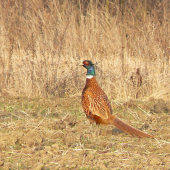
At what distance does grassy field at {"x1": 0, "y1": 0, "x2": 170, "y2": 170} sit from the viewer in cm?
328

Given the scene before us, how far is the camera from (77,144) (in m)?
3.50

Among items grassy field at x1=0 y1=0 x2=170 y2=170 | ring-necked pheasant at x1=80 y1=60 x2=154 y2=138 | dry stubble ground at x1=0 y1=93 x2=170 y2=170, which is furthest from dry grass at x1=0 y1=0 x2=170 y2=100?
ring-necked pheasant at x1=80 y1=60 x2=154 y2=138

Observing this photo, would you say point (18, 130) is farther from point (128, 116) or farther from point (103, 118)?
point (128, 116)

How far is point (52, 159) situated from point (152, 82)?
419 cm

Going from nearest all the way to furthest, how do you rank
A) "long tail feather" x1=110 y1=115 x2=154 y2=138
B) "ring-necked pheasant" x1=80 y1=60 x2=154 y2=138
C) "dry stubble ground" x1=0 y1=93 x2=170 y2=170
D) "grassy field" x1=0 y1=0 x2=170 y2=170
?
"dry stubble ground" x1=0 y1=93 x2=170 y2=170, "grassy field" x1=0 y1=0 x2=170 y2=170, "long tail feather" x1=110 y1=115 x2=154 y2=138, "ring-necked pheasant" x1=80 y1=60 x2=154 y2=138

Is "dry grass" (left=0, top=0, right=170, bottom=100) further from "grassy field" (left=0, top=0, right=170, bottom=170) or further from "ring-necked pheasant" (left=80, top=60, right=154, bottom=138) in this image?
"ring-necked pheasant" (left=80, top=60, right=154, bottom=138)

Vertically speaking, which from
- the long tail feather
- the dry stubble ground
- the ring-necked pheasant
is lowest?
the dry stubble ground

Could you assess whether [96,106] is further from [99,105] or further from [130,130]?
[130,130]

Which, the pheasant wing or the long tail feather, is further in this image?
the pheasant wing

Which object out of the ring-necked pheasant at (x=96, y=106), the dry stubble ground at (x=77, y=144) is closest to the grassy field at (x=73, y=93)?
the dry stubble ground at (x=77, y=144)

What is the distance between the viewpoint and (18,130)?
4.11 meters

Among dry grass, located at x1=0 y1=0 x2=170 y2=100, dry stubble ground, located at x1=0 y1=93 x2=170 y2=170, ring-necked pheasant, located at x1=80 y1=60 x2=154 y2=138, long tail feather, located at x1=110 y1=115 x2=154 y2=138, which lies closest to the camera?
dry stubble ground, located at x1=0 y1=93 x2=170 y2=170

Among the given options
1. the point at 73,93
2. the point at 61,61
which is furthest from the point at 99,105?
the point at 61,61

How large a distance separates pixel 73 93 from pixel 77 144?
3475 millimetres
